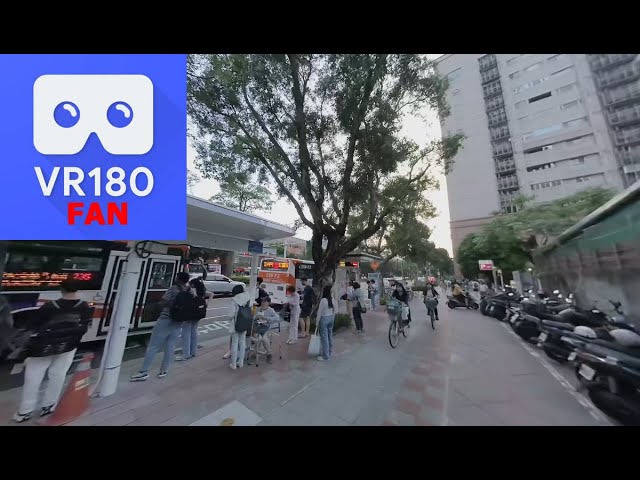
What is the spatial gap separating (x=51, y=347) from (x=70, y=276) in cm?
258

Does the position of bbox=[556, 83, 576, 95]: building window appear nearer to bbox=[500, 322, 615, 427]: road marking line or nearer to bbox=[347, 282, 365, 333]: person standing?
bbox=[500, 322, 615, 427]: road marking line

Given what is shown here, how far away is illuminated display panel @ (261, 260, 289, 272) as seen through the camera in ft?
34.7

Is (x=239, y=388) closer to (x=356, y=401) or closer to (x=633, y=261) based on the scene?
(x=356, y=401)

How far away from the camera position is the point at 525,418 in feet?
9.89

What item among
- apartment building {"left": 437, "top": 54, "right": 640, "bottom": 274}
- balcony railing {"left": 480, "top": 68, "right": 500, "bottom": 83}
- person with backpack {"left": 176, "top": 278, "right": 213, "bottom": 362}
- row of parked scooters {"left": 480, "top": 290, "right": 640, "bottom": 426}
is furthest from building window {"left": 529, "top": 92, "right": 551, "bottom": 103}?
person with backpack {"left": 176, "top": 278, "right": 213, "bottom": 362}

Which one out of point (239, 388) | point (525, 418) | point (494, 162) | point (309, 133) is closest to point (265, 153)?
point (309, 133)

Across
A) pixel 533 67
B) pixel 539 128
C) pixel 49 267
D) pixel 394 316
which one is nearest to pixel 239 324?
pixel 49 267

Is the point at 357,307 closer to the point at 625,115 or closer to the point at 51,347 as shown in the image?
the point at 51,347

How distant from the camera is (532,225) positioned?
1166 centimetres

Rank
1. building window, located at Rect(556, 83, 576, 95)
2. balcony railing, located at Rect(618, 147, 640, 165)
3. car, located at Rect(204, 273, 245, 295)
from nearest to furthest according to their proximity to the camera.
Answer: car, located at Rect(204, 273, 245, 295), balcony railing, located at Rect(618, 147, 640, 165), building window, located at Rect(556, 83, 576, 95)

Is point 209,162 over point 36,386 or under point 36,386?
over

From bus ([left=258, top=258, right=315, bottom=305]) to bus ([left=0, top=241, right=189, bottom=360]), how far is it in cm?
504

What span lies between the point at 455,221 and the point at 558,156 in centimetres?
1321
